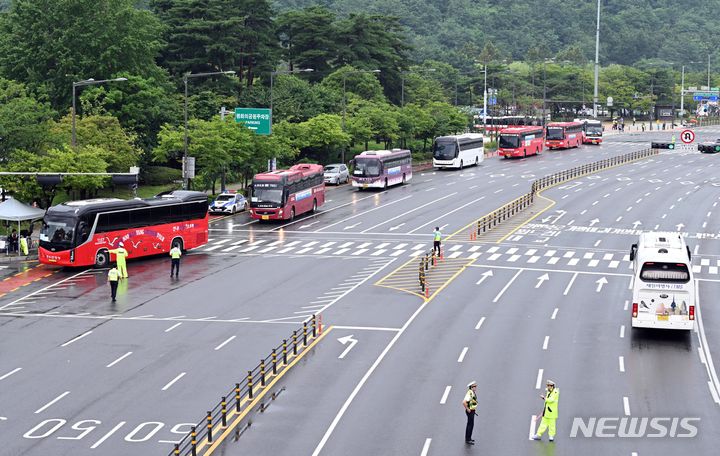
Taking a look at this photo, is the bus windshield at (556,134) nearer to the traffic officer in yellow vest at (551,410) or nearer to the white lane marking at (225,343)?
the white lane marking at (225,343)

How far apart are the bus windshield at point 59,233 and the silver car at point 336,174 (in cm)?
4584

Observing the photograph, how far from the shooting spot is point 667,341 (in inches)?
1700

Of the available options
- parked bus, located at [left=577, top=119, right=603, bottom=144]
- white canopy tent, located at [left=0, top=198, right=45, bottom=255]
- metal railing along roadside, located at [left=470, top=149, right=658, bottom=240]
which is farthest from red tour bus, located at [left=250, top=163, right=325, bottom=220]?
parked bus, located at [left=577, top=119, right=603, bottom=144]

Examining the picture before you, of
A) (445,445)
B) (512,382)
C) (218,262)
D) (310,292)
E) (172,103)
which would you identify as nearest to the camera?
(445,445)

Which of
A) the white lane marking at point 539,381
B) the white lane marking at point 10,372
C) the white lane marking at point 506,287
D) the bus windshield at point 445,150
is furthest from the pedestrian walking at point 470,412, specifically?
the bus windshield at point 445,150

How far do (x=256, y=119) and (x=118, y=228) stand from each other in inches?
1333

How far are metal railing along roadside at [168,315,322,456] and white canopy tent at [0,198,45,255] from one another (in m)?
26.8

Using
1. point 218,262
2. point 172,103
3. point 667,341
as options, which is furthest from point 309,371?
point 172,103

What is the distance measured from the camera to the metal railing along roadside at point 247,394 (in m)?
30.3

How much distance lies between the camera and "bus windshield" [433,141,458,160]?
116 m

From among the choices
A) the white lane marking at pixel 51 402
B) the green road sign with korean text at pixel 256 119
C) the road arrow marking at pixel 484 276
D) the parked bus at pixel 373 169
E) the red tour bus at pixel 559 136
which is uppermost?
the green road sign with korean text at pixel 256 119

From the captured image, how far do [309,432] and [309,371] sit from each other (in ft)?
21.2

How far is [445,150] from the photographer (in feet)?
380

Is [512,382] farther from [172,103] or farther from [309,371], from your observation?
[172,103]
